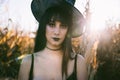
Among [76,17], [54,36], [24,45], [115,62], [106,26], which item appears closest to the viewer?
[54,36]

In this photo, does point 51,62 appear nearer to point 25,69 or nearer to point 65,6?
point 25,69

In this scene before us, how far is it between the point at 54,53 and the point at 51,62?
3.0 inches

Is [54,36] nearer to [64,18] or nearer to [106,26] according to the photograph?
[64,18]

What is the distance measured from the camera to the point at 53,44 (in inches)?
101

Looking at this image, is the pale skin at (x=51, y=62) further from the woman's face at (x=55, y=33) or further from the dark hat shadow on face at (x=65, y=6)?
the dark hat shadow on face at (x=65, y=6)

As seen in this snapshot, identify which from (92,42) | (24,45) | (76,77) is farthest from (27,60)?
(24,45)

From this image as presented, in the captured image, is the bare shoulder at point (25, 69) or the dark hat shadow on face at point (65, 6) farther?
the dark hat shadow on face at point (65, 6)

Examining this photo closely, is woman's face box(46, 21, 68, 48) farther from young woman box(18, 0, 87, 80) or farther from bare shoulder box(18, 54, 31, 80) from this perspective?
bare shoulder box(18, 54, 31, 80)

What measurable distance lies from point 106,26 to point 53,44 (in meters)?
6.16

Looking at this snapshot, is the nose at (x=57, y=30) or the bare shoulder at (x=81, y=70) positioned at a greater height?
the nose at (x=57, y=30)

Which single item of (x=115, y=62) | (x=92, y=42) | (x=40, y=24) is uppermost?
(x=40, y=24)

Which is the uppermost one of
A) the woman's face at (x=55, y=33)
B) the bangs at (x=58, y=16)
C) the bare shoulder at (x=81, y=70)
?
the bangs at (x=58, y=16)

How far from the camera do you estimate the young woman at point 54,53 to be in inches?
101

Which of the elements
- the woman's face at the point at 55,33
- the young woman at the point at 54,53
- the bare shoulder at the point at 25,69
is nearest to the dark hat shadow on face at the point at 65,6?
the young woman at the point at 54,53
